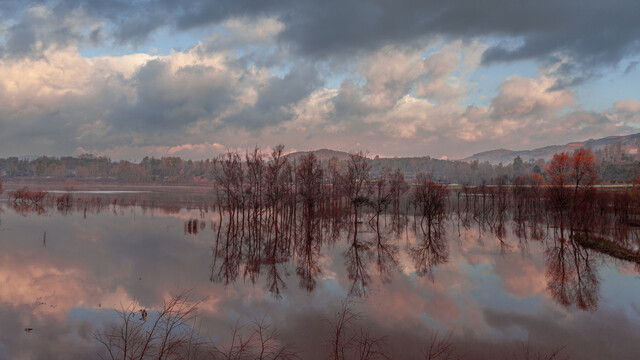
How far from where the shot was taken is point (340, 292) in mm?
16328

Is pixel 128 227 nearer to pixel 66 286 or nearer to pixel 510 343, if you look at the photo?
pixel 66 286

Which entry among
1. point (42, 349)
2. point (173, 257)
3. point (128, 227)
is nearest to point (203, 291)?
point (42, 349)

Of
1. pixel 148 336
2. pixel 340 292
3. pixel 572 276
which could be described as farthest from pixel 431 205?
pixel 148 336

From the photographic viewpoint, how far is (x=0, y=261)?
21234 mm

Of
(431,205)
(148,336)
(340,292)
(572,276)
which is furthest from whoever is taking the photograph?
(431,205)

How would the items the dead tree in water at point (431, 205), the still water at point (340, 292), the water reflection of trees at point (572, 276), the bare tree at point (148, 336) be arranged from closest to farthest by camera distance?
the bare tree at point (148, 336) → the still water at point (340, 292) → the water reflection of trees at point (572, 276) → the dead tree in water at point (431, 205)

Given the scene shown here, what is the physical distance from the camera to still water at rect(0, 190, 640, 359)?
36.9ft

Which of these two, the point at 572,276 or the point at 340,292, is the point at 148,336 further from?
the point at 572,276

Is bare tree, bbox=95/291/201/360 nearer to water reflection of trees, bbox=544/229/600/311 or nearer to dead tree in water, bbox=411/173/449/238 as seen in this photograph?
water reflection of trees, bbox=544/229/600/311

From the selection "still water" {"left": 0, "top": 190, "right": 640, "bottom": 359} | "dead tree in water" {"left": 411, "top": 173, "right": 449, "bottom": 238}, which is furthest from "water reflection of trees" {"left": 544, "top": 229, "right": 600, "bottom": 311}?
"dead tree in water" {"left": 411, "top": 173, "right": 449, "bottom": 238}

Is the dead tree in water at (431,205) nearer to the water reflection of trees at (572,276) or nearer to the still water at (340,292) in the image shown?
the still water at (340,292)

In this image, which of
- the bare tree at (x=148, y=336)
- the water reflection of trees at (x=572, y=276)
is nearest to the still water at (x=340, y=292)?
the water reflection of trees at (x=572, y=276)

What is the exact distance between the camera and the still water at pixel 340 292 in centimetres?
1125

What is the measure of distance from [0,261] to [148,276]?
1105 centimetres
